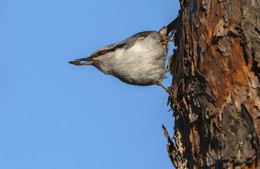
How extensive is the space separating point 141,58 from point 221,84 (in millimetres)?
1701

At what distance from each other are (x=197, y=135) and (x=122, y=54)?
1783 millimetres

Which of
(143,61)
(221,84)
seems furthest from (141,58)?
(221,84)

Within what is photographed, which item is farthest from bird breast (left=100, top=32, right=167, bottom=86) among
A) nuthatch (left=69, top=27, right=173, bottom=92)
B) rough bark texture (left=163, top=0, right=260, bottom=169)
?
rough bark texture (left=163, top=0, right=260, bottom=169)

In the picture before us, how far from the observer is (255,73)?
2750 mm

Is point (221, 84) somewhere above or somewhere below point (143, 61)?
below

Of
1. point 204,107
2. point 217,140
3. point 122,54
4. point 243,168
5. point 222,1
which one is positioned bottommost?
point 243,168

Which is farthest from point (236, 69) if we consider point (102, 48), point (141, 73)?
point (102, 48)

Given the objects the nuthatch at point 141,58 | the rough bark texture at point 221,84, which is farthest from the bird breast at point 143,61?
the rough bark texture at point 221,84

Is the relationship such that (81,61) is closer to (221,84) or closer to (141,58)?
(141,58)

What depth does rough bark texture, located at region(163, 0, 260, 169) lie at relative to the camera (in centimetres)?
268

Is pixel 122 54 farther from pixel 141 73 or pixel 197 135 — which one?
pixel 197 135

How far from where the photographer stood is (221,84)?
2867 mm

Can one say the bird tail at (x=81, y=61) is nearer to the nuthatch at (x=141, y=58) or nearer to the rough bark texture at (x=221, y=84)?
the nuthatch at (x=141, y=58)

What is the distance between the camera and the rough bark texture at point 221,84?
2684mm
